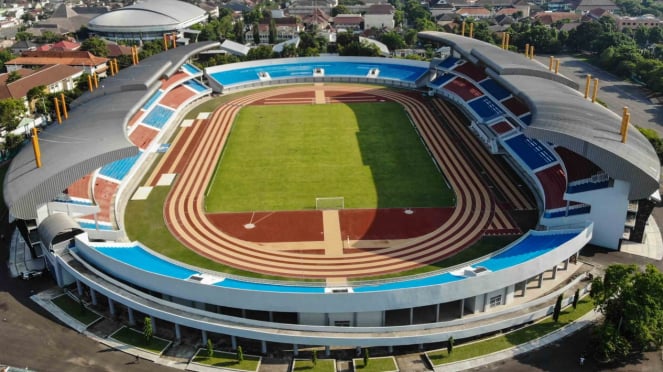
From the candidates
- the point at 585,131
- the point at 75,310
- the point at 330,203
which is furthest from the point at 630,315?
the point at 75,310

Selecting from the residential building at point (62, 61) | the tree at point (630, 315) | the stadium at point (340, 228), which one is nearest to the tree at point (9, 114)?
the stadium at point (340, 228)

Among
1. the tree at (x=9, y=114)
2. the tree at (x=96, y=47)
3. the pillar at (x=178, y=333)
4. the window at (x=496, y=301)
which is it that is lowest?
the pillar at (x=178, y=333)

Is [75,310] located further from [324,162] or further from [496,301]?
[324,162]

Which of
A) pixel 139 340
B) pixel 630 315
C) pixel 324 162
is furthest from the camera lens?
pixel 324 162

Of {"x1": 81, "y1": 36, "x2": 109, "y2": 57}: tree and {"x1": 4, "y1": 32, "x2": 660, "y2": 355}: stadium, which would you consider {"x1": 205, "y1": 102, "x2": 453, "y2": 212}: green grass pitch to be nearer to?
{"x1": 4, "y1": 32, "x2": 660, "y2": 355}: stadium

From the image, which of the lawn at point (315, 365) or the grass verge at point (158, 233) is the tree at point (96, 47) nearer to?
the grass verge at point (158, 233)

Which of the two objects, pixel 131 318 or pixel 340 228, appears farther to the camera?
pixel 340 228

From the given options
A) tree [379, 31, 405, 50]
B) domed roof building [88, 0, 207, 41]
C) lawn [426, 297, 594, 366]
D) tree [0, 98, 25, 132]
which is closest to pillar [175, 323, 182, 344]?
lawn [426, 297, 594, 366]
